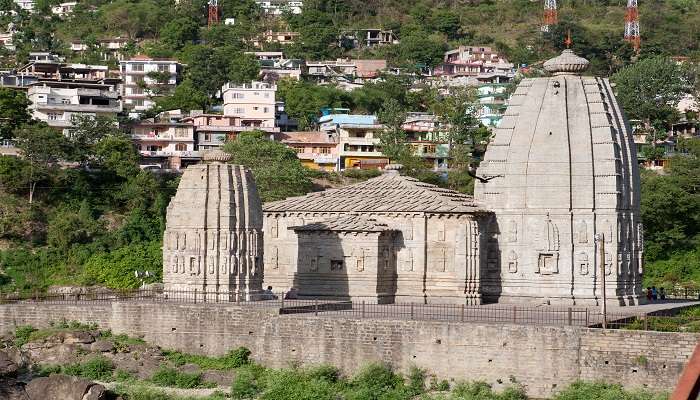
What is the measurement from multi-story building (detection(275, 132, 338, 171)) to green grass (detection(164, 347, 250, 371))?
2202 inches

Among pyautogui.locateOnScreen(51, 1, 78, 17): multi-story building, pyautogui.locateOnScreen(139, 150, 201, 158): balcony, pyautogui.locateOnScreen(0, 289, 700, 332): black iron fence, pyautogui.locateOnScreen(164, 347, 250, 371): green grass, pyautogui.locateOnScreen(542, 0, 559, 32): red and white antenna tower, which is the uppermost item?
pyautogui.locateOnScreen(51, 1, 78, 17): multi-story building

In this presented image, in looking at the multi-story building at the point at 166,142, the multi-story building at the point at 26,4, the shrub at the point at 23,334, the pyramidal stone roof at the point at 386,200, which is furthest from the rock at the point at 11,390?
the multi-story building at the point at 26,4

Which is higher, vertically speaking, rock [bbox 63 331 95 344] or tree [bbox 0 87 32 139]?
tree [bbox 0 87 32 139]

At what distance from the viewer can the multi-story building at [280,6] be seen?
527ft

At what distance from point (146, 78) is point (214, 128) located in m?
24.0

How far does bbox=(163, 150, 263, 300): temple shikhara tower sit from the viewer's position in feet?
146

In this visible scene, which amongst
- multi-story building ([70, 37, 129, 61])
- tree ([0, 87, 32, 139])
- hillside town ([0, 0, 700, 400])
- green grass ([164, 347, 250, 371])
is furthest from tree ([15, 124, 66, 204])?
multi-story building ([70, 37, 129, 61])

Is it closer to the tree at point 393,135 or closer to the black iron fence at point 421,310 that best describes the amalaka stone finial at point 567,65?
the black iron fence at point 421,310

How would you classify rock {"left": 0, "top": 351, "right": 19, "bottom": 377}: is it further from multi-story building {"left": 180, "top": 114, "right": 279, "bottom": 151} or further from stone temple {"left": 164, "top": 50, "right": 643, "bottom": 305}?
multi-story building {"left": 180, "top": 114, "right": 279, "bottom": 151}

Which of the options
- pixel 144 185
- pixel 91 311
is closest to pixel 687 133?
pixel 144 185

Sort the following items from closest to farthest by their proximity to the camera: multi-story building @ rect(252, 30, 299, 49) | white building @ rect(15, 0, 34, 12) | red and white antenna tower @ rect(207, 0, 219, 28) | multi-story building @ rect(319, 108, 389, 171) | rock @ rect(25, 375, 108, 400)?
rock @ rect(25, 375, 108, 400) < multi-story building @ rect(319, 108, 389, 171) < multi-story building @ rect(252, 30, 299, 49) < red and white antenna tower @ rect(207, 0, 219, 28) < white building @ rect(15, 0, 34, 12)

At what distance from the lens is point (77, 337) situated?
43.2 metres

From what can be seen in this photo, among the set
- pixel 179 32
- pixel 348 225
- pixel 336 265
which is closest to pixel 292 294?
pixel 336 265

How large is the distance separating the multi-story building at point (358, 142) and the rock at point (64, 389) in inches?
2309
